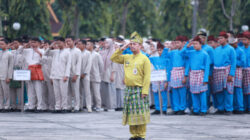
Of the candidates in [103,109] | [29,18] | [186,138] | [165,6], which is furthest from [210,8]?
[186,138]

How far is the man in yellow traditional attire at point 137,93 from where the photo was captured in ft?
35.1

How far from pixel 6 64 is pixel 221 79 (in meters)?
6.35

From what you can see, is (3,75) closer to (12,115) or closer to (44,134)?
(12,115)

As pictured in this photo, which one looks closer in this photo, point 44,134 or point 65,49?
point 44,134

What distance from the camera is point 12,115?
16.1 meters

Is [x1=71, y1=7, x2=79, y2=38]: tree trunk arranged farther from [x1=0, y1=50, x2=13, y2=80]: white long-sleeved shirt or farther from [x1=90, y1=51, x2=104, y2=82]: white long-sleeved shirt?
[x1=0, y1=50, x2=13, y2=80]: white long-sleeved shirt

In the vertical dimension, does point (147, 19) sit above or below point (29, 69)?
above

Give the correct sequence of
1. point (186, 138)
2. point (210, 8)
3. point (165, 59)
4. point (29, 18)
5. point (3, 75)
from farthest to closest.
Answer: point (210, 8), point (29, 18), point (3, 75), point (165, 59), point (186, 138)

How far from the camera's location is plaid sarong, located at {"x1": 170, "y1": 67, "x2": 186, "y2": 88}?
1569cm

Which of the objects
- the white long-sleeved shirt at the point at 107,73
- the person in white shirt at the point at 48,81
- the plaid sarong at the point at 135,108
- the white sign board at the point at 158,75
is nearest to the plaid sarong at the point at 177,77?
the white sign board at the point at 158,75

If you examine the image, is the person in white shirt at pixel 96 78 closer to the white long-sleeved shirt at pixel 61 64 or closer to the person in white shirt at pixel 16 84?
the white long-sleeved shirt at pixel 61 64

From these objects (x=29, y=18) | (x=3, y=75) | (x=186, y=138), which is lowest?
(x=186, y=138)

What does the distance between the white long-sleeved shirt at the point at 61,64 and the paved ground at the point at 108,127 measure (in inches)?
50.8

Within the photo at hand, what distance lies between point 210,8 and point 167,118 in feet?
91.1
